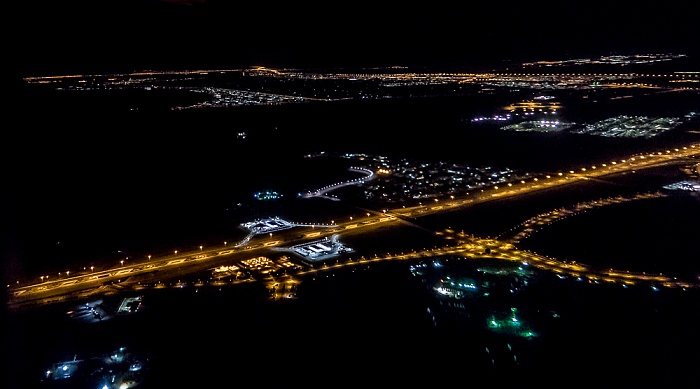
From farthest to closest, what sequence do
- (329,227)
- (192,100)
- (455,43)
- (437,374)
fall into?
(455,43)
(192,100)
(329,227)
(437,374)

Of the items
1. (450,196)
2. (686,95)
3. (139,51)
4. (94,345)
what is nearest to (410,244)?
(450,196)

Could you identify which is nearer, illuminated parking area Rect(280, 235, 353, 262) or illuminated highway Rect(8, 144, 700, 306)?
illuminated highway Rect(8, 144, 700, 306)

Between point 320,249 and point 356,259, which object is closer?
point 356,259

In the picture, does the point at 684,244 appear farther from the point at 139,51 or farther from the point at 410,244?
the point at 139,51

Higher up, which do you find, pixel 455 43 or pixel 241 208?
pixel 455 43

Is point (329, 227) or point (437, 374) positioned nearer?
point (437, 374)

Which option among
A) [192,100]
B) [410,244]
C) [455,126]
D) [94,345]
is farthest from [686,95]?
[94,345]

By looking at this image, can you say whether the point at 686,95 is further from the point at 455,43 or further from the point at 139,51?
the point at 139,51

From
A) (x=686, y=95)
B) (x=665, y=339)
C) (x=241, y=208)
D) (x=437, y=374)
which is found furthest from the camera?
(x=686, y=95)

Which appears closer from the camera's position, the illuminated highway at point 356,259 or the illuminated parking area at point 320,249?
the illuminated highway at point 356,259
